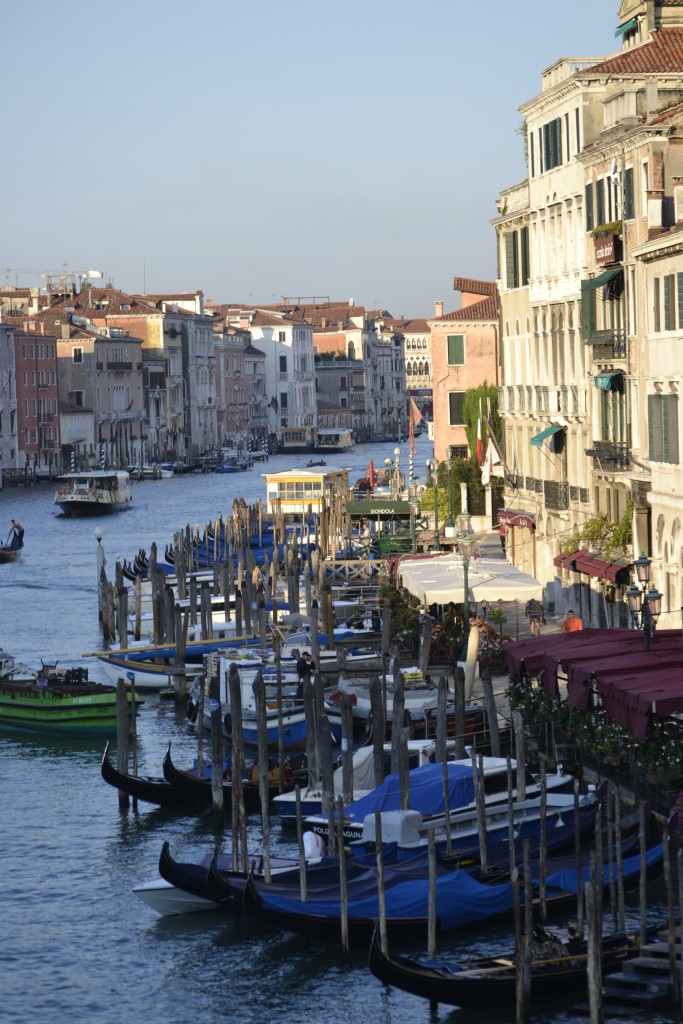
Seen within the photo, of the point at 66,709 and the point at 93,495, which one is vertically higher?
the point at 93,495

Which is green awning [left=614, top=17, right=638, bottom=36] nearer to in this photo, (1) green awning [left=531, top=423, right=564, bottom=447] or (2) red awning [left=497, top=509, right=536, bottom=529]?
(1) green awning [left=531, top=423, right=564, bottom=447]

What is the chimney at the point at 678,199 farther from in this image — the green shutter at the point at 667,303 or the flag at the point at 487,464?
the flag at the point at 487,464

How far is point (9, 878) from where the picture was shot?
18.8m

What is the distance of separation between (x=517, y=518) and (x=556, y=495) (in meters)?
2.18

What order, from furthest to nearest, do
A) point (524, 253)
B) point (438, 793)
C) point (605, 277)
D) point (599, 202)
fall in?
point (524, 253) < point (599, 202) < point (605, 277) < point (438, 793)

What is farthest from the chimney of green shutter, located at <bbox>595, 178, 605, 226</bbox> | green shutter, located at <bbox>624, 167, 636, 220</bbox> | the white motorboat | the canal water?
the canal water

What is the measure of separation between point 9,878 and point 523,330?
48.8 ft

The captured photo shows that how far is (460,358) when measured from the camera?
43438mm

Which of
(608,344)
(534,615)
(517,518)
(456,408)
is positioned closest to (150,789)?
(534,615)

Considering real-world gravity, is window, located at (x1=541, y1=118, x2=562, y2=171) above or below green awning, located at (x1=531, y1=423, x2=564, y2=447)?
above

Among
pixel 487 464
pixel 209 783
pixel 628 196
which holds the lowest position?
pixel 209 783

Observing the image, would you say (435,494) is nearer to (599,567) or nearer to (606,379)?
(599,567)

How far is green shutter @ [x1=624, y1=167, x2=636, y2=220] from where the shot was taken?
78.8 feet

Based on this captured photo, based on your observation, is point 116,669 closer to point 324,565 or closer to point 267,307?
point 324,565
